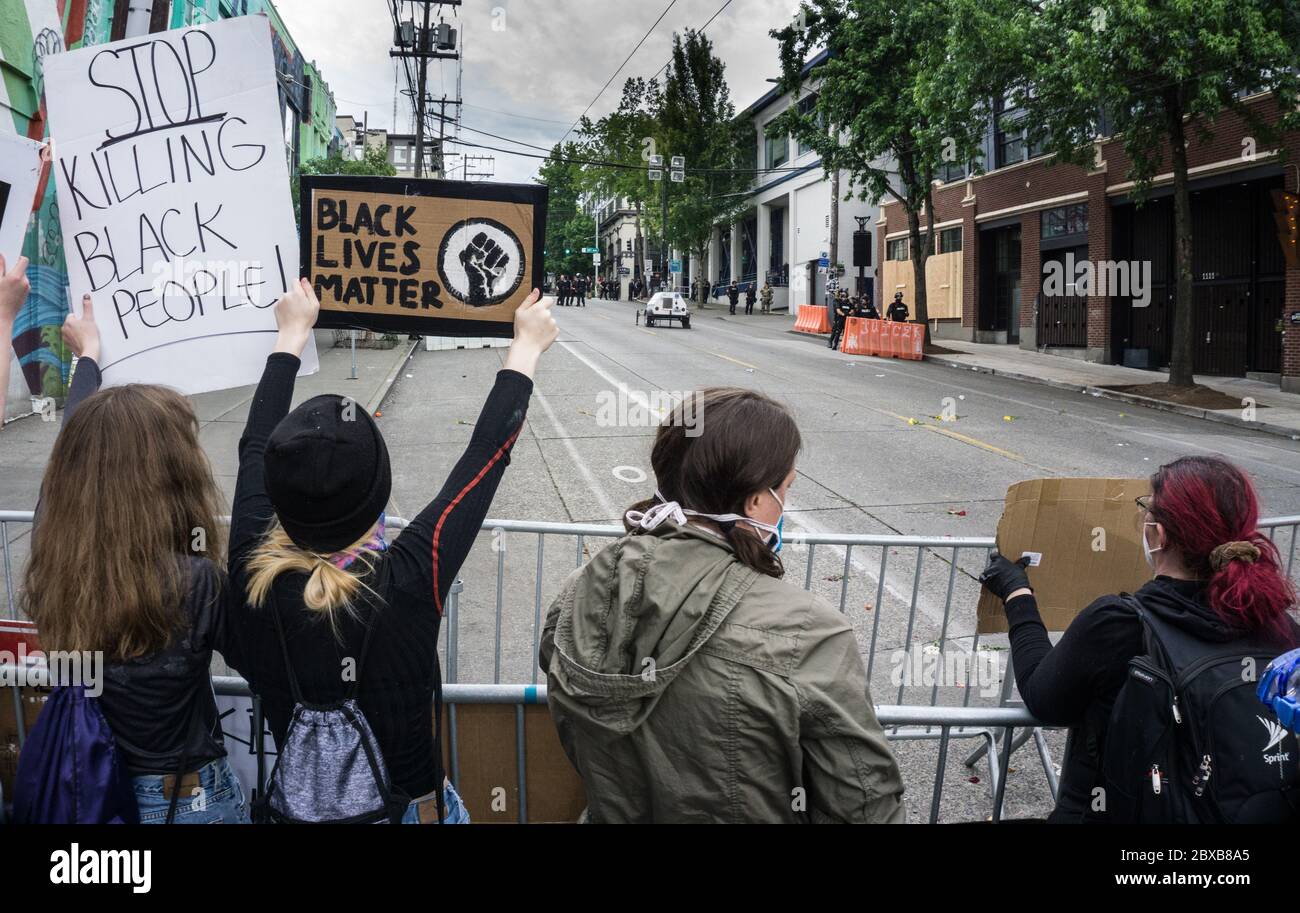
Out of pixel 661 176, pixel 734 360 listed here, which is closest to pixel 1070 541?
pixel 734 360

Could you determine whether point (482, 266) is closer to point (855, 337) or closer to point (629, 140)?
point (855, 337)

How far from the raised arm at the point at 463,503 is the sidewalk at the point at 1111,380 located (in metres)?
15.7

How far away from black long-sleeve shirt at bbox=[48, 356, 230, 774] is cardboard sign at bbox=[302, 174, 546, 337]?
86 cm

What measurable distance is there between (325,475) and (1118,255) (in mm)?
27708

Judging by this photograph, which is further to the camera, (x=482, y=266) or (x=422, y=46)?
(x=422, y=46)

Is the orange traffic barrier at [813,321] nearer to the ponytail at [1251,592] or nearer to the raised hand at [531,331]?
the raised hand at [531,331]

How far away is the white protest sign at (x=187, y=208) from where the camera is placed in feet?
9.90

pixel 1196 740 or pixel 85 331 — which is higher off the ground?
pixel 85 331

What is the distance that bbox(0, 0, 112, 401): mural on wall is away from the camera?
11.6m

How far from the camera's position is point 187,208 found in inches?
119

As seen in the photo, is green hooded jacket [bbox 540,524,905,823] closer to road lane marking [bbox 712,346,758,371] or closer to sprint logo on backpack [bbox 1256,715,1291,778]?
sprint logo on backpack [bbox 1256,715,1291,778]

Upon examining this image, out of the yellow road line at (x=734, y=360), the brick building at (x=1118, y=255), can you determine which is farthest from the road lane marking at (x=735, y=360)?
the brick building at (x=1118, y=255)

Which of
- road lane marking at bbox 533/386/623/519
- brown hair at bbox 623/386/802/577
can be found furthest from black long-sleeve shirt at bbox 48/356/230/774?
road lane marking at bbox 533/386/623/519

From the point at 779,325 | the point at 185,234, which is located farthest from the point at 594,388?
the point at 779,325
